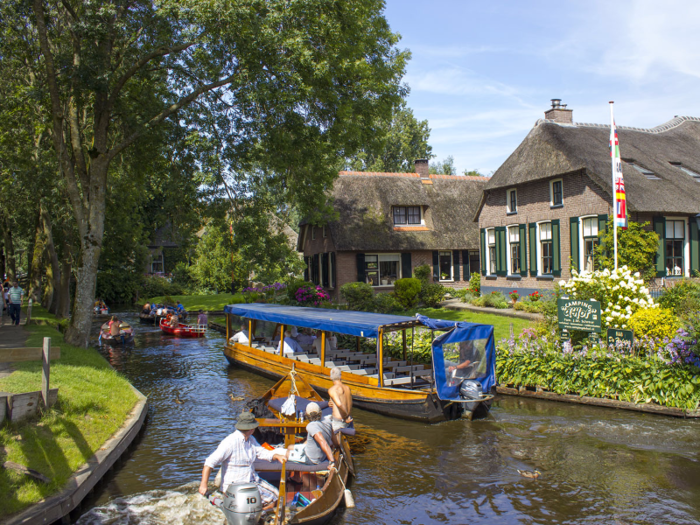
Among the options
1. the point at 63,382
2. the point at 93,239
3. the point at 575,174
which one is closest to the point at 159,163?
the point at 93,239

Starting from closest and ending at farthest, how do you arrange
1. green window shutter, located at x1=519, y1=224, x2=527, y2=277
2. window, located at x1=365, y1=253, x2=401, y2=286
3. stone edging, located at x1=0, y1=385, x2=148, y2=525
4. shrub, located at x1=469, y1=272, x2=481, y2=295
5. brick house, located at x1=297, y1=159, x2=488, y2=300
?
1. stone edging, located at x1=0, y1=385, x2=148, y2=525
2. green window shutter, located at x1=519, y1=224, x2=527, y2=277
3. shrub, located at x1=469, y1=272, x2=481, y2=295
4. brick house, located at x1=297, y1=159, x2=488, y2=300
5. window, located at x1=365, y1=253, x2=401, y2=286

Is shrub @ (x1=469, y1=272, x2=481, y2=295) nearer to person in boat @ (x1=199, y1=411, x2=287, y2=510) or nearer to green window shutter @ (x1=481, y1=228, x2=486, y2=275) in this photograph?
green window shutter @ (x1=481, y1=228, x2=486, y2=275)

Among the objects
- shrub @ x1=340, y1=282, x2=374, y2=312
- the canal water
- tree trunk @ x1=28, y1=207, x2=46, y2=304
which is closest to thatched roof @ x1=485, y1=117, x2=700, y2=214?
shrub @ x1=340, y1=282, x2=374, y2=312

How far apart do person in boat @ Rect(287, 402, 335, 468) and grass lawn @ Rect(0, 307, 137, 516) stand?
327cm

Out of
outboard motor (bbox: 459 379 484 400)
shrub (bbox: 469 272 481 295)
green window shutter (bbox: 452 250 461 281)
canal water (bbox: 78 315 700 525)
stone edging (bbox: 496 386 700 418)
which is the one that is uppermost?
green window shutter (bbox: 452 250 461 281)

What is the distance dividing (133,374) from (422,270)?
17355mm

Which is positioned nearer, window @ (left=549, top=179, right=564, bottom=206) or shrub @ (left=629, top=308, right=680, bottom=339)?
shrub @ (left=629, top=308, right=680, bottom=339)

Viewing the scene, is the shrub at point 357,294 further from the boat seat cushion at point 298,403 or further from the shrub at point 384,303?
the boat seat cushion at point 298,403

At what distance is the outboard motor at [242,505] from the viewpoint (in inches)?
266

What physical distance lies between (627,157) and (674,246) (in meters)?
4.59

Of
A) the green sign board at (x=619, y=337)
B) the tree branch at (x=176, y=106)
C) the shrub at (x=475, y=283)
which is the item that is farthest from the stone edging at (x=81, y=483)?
the shrub at (x=475, y=283)

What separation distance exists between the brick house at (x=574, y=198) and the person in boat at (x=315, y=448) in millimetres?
16082

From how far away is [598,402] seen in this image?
40.8ft

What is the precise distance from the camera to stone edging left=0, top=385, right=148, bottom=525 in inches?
260
